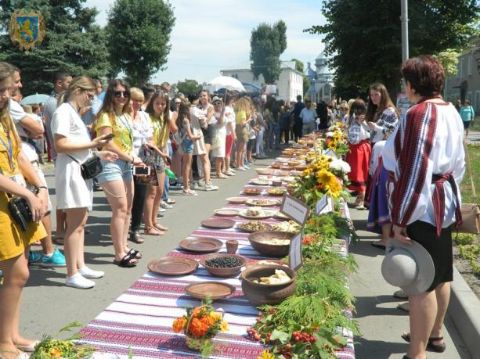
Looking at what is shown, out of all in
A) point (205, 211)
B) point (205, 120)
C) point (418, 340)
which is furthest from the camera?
point (205, 120)

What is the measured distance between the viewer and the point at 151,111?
238 inches

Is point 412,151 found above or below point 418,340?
above

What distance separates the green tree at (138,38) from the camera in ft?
115

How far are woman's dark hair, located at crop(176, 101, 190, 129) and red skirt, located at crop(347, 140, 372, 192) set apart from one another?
2.96m

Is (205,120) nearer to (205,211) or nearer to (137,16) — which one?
(205,211)

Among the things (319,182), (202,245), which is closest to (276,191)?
(319,182)

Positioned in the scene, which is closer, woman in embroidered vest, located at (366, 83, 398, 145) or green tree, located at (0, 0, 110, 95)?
woman in embroidered vest, located at (366, 83, 398, 145)

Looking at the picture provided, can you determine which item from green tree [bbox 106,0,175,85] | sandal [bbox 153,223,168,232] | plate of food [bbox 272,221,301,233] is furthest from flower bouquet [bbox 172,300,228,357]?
green tree [bbox 106,0,175,85]

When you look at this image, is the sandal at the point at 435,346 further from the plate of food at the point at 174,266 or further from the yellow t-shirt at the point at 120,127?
the yellow t-shirt at the point at 120,127

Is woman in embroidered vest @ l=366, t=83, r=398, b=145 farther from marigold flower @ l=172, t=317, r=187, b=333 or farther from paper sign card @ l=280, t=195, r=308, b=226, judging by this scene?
marigold flower @ l=172, t=317, r=187, b=333

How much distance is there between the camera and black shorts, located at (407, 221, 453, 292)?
2.56m

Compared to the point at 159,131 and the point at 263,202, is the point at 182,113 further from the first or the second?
the point at 263,202

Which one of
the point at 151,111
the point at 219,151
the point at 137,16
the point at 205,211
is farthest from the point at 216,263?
the point at 137,16

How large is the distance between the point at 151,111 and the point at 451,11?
1268 centimetres
